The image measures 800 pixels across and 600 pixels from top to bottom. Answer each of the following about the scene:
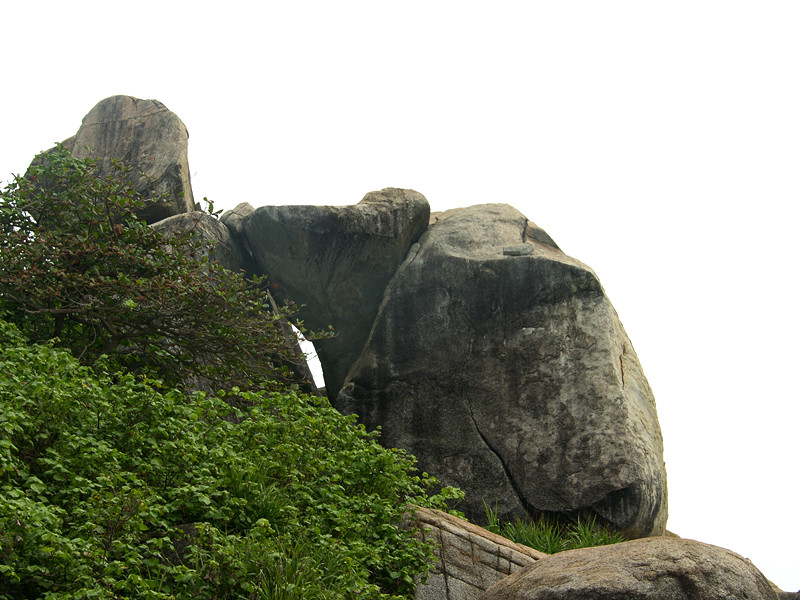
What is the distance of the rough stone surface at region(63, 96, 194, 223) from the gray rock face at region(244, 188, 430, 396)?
5.25ft

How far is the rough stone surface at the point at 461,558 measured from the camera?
895 centimetres

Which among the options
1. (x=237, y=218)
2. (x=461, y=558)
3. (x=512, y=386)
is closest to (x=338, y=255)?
(x=237, y=218)

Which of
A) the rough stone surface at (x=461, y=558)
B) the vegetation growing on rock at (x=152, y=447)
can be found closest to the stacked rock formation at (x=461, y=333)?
the vegetation growing on rock at (x=152, y=447)

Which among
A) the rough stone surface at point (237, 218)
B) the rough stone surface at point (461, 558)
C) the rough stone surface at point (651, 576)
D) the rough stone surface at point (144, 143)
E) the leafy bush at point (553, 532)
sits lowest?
the leafy bush at point (553, 532)

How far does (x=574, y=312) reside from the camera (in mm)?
14250

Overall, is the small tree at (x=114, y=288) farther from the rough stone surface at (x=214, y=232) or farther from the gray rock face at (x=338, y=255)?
the gray rock face at (x=338, y=255)

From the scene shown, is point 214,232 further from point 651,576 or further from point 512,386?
point 651,576

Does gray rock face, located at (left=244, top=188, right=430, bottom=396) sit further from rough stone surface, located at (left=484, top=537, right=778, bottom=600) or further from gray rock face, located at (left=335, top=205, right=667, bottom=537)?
rough stone surface, located at (left=484, top=537, right=778, bottom=600)

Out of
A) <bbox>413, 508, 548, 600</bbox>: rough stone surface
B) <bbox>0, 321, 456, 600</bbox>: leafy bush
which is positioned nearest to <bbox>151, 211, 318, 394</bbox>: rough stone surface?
<bbox>0, 321, 456, 600</bbox>: leafy bush

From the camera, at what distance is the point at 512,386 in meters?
13.9

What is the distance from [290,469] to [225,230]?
26.2 ft

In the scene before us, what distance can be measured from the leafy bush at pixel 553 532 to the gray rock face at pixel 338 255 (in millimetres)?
4781

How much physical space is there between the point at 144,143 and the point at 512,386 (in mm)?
8634

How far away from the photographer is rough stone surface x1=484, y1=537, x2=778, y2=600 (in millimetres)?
6484
